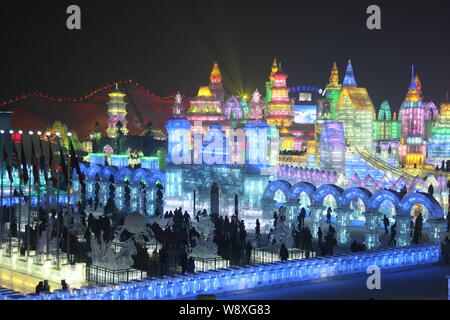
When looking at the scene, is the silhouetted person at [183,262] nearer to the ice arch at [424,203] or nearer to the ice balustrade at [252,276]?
the ice balustrade at [252,276]

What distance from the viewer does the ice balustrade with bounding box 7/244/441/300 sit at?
67.1ft

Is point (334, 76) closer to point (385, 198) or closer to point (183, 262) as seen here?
point (385, 198)

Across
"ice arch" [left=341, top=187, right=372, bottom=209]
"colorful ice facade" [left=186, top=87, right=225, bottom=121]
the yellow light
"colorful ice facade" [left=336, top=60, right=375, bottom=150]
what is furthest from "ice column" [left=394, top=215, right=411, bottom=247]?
the yellow light

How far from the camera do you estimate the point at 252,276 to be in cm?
2277

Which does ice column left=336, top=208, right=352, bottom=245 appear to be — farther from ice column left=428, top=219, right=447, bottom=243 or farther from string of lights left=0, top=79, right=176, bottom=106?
string of lights left=0, top=79, right=176, bottom=106

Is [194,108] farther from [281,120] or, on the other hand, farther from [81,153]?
[81,153]

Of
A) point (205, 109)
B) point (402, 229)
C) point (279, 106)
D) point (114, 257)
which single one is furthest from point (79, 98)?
point (114, 257)

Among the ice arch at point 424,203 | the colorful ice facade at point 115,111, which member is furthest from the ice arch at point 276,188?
the colorful ice facade at point 115,111

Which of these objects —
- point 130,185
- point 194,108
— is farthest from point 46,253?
point 194,108

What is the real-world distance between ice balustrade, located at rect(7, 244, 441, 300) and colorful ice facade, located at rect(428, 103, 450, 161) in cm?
3560

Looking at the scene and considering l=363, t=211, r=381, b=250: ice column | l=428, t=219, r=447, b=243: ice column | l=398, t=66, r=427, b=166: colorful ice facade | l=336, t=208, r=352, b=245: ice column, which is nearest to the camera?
l=428, t=219, r=447, b=243: ice column

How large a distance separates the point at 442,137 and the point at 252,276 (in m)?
41.5

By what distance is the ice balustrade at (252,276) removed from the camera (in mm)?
20438

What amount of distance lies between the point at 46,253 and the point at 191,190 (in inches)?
478
